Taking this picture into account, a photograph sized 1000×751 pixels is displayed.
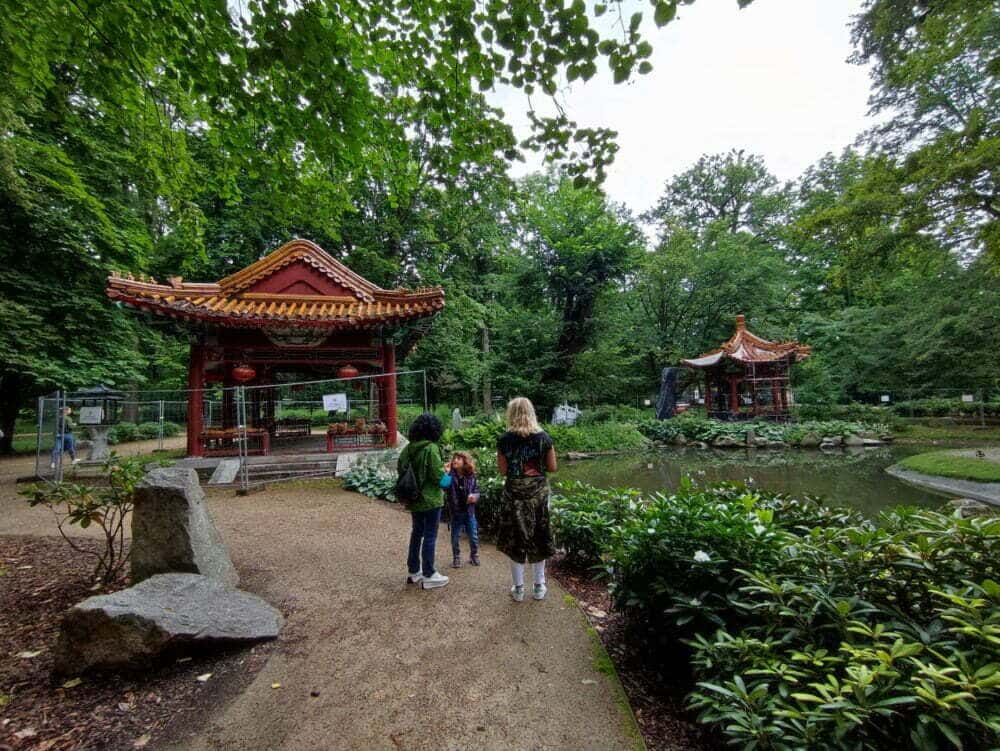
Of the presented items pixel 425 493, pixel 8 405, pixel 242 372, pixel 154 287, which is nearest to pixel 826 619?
pixel 425 493

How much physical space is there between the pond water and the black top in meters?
6.21

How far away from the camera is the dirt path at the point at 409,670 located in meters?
2.09

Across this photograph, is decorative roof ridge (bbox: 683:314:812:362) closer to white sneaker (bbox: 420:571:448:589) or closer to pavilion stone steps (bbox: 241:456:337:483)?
pavilion stone steps (bbox: 241:456:337:483)

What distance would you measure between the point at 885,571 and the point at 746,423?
18482mm

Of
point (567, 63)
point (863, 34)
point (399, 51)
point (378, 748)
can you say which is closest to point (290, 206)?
point (399, 51)

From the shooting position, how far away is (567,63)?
3.02 metres

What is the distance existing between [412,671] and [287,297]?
837 cm

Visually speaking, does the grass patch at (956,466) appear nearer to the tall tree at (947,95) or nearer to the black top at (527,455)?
the tall tree at (947,95)

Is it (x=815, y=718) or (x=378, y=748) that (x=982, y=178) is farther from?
(x=378, y=748)

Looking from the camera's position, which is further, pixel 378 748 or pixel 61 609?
pixel 61 609

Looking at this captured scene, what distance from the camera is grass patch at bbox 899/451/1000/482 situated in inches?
335

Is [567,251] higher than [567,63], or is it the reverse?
[567,251]

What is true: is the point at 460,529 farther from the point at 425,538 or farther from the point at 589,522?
the point at 589,522

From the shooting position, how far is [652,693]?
242 cm
